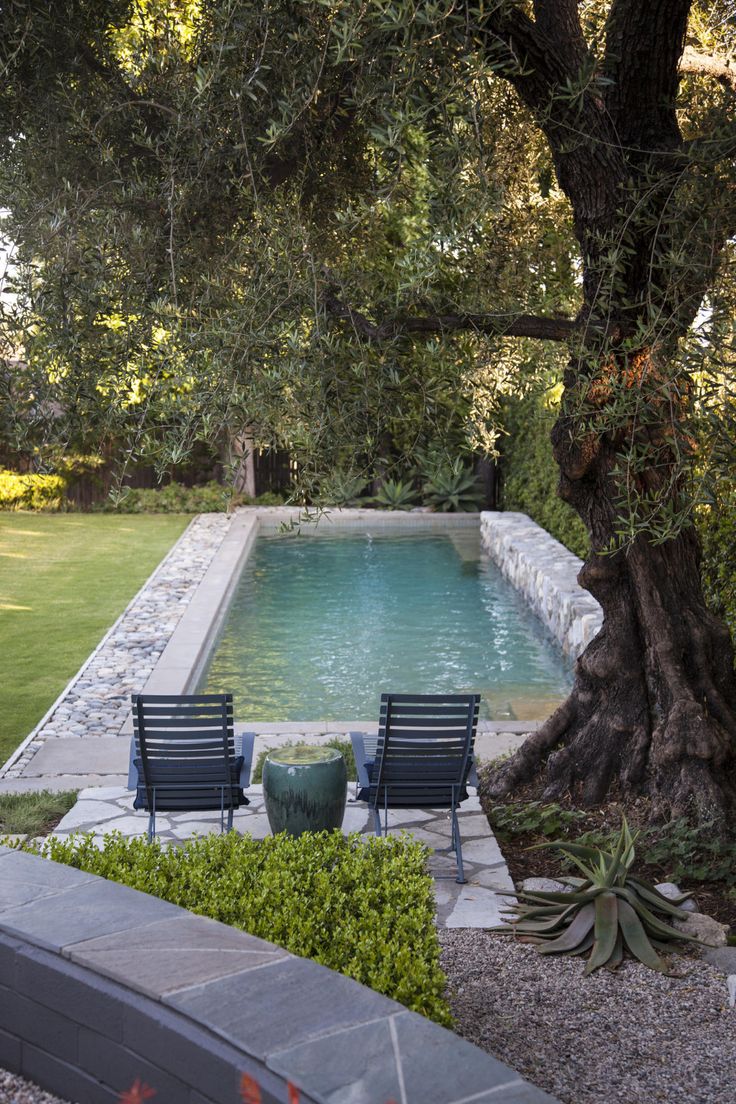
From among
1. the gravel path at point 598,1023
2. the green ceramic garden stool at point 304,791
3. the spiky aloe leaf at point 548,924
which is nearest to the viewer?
the gravel path at point 598,1023

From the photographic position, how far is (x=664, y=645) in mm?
6770

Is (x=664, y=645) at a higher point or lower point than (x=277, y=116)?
lower

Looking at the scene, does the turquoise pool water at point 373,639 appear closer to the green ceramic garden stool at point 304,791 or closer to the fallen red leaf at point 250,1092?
the green ceramic garden stool at point 304,791

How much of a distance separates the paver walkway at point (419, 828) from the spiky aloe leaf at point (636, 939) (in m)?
0.74

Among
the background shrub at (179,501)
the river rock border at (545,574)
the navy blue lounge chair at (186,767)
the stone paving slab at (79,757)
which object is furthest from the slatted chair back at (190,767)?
the background shrub at (179,501)

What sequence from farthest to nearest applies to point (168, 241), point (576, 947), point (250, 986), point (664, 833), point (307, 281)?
point (664, 833) → point (168, 241) → point (307, 281) → point (576, 947) → point (250, 986)

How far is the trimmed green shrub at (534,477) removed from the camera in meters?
17.7

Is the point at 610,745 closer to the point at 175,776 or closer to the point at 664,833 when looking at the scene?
the point at 664,833

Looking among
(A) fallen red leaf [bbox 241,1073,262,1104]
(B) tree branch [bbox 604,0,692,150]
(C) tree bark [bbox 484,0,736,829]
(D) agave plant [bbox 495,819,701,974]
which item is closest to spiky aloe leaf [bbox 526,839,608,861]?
(D) agave plant [bbox 495,819,701,974]

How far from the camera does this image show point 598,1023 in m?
4.38

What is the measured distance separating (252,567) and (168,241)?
12.9 metres

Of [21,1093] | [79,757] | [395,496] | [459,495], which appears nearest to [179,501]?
[395,496]

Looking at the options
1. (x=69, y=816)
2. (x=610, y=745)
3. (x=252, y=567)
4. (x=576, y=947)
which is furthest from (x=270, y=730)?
(x=252, y=567)

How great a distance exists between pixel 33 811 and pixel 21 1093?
4.10m
